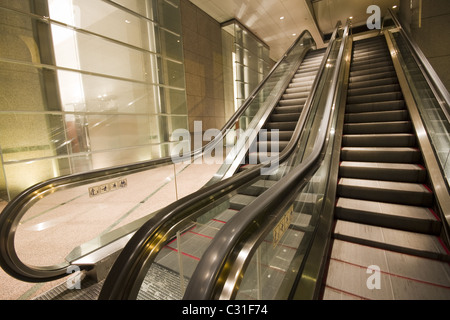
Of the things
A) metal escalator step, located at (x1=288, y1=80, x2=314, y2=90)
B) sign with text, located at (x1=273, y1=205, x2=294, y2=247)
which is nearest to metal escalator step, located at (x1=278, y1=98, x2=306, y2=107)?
metal escalator step, located at (x1=288, y1=80, x2=314, y2=90)

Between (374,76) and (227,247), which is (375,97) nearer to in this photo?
(374,76)

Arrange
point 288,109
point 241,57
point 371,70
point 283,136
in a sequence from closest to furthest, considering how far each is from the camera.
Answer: point 283,136, point 288,109, point 371,70, point 241,57

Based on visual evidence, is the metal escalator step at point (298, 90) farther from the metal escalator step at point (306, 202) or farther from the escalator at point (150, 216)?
the metal escalator step at point (306, 202)

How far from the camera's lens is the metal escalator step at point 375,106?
3.58 metres

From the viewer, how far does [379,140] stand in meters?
3.10

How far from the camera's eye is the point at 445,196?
2.01m

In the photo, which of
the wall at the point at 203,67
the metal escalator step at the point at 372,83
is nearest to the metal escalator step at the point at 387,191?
the metal escalator step at the point at 372,83

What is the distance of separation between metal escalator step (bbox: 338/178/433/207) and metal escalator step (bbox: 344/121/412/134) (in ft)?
3.56

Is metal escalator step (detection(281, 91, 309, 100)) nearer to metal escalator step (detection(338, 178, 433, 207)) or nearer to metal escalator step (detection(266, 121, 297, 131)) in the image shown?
metal escalator step (detection(266, 121, 297, 131))

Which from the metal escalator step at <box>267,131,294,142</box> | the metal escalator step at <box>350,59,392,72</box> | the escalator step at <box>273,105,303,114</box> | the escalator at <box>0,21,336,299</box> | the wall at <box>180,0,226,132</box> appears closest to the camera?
the escalator at <box>0,21,336,299</box>

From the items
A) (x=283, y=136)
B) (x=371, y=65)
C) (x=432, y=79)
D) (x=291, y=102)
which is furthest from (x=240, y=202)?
(x=371, y=65)

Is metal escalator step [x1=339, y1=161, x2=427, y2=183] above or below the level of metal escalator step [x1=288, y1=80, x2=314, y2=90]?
below

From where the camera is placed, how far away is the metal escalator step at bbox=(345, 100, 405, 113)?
3582 millimetres

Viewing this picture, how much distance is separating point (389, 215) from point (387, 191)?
1.15 ft
